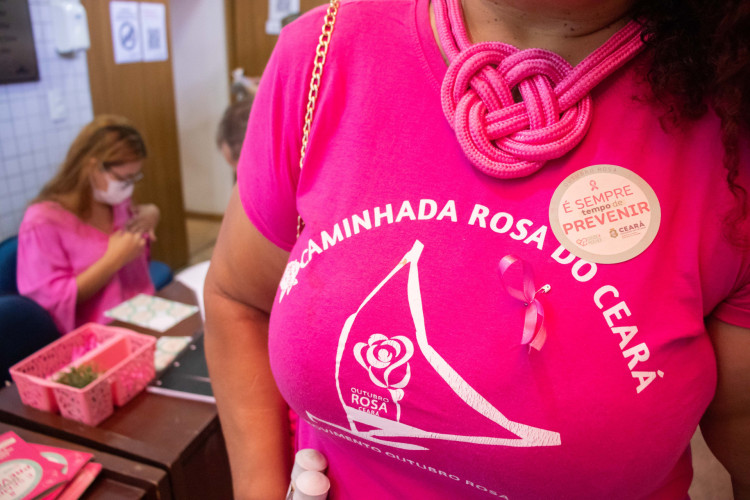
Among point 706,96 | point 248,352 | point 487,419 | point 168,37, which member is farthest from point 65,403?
point 168,37

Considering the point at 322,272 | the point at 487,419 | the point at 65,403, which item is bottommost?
the point at 65,403

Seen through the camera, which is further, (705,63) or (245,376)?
(245,376)

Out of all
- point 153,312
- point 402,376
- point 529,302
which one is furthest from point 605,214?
point 153,312

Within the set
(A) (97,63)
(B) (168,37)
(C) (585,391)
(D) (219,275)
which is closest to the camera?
(C) (585,391)

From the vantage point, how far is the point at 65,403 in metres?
1.31

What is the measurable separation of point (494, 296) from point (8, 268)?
212 centimetres

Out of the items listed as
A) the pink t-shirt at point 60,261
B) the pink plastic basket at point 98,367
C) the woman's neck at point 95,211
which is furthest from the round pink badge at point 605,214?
the woman's neck at point 95,211

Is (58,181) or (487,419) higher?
(487,419)

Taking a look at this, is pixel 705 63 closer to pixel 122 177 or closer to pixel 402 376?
pixel 402 376

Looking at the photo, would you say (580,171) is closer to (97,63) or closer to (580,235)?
(580,235)

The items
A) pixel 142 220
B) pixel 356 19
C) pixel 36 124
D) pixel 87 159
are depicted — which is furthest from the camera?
pixel 36 124

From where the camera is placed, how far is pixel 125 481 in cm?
115

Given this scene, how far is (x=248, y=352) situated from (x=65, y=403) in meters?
0.82

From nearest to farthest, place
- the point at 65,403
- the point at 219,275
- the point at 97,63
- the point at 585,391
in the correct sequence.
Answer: the point at 585,391, the point at 219,275, the point at 65,403, the point at 97,63
